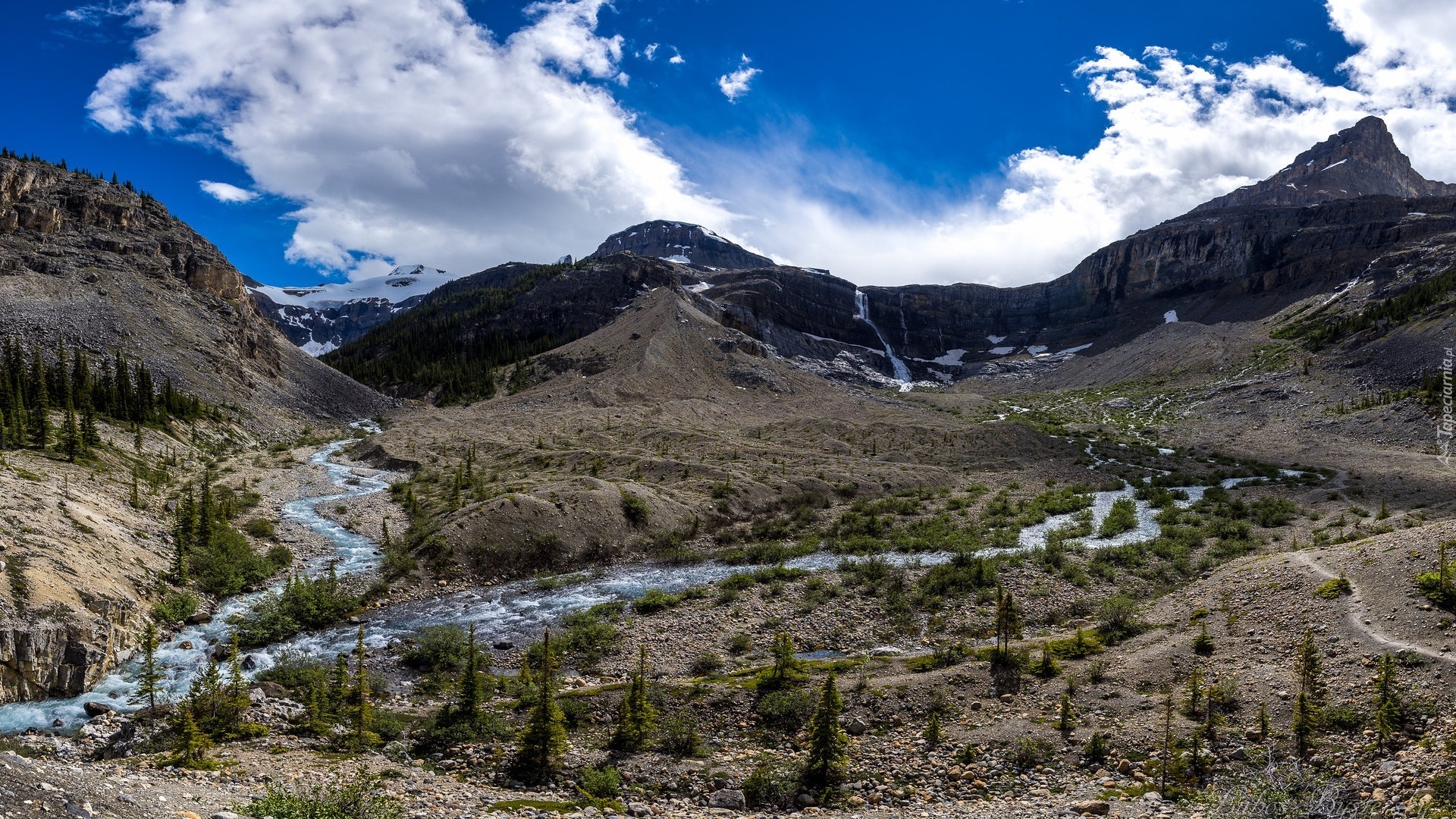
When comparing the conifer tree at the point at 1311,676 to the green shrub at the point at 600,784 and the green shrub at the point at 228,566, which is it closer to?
the green shrub at the point at 600,784

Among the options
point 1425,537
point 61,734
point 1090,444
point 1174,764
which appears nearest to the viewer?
point 1174,764

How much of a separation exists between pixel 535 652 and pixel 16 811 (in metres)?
14.9

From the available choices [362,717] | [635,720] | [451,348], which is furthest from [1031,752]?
[451,348]

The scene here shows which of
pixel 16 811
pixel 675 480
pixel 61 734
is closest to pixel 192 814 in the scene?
pixel 16 811

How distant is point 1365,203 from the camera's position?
6319 inches

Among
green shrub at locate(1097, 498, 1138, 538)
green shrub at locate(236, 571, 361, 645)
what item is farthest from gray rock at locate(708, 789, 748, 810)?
green shrub at locate(1097, 498, 1138, 538)

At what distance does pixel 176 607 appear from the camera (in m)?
25.0

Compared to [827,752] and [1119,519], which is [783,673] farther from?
[1119,519]

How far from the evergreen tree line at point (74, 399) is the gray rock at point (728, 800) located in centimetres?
4261

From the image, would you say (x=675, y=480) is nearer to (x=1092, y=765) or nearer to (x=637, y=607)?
(x=637, y=607)

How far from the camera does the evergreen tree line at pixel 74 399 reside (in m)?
40.3

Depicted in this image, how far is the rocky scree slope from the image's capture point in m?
69.5

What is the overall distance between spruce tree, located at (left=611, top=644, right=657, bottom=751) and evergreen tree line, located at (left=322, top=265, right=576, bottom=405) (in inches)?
4178

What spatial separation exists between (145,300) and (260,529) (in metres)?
61.6
